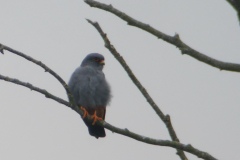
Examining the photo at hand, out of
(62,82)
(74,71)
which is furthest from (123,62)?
(74,71)

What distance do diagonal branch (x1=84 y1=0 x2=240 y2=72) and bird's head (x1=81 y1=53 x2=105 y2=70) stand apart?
459 cm

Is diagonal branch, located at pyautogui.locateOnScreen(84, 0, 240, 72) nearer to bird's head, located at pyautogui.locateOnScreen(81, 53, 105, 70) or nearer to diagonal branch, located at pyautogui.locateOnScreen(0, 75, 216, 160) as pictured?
diagonal branch, located at pyautogui.locateOnScreen(0, 75, 216, 160)

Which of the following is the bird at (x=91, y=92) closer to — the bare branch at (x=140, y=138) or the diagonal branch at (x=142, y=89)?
the bare branch at (x=140, y=138)

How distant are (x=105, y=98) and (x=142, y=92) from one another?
113 inches

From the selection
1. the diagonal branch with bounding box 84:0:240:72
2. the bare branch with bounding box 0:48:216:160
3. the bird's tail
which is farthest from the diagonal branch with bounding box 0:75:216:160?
the bird's tail

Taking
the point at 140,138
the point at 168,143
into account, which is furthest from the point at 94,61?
the point at 168,143

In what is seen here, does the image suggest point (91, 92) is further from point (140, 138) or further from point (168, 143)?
point (168, 143)

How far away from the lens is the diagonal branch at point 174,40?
2.11 meters

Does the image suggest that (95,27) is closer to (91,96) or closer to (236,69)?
(236,69)

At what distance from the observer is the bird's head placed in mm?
7090

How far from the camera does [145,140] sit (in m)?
3.05

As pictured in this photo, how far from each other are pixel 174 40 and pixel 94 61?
4993 mm

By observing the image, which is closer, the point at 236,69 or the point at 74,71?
the point at 236,69

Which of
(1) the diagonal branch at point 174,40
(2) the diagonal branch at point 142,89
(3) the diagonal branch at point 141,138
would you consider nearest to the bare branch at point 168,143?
(3) the diagonal branch at point 141,138
